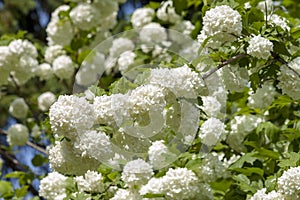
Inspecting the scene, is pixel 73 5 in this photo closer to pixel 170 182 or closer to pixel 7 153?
pixel 7 153

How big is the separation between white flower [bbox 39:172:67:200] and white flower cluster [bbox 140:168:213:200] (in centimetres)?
83

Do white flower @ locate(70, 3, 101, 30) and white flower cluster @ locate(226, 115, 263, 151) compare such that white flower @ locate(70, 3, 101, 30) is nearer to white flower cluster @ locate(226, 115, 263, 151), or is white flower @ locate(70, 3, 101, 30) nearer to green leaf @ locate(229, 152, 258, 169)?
white flower cluster @ locate(226, 115, 263, 151)

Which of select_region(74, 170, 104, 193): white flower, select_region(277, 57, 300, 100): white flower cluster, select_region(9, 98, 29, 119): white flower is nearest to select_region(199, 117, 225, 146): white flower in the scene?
select_region(277, 57, 300, 100): white flower cluster

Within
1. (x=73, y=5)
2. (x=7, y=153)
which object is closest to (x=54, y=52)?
(x=73, y=5)

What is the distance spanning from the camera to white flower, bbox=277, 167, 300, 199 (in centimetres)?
221

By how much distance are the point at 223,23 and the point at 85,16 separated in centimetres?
225

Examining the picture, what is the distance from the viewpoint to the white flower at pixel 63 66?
15.1 feet

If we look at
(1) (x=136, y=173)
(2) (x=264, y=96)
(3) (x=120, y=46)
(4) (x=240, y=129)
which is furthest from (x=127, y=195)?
(3) (x=120, y=46)

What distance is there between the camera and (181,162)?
2.82 m

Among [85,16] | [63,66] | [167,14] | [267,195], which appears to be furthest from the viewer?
[167,14]

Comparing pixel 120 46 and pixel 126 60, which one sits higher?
pixel 120 46

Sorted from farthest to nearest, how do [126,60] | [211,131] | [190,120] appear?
1. [126,60]
2. [211,131]
3. [190,120]

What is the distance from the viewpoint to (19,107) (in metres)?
4.86

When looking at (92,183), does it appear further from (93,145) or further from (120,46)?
(120,46)
